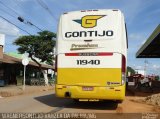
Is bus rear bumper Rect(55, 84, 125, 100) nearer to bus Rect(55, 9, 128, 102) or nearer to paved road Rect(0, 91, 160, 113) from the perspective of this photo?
bus Rect(55, 9, 128, 102)

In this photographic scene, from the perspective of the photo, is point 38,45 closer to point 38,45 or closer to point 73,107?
point 38,45

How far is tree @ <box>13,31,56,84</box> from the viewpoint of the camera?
135 feet

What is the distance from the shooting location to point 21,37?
136 feet

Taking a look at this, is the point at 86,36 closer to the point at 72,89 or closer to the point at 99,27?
the point at 99,27

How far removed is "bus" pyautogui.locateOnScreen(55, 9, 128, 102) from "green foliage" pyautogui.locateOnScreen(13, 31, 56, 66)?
88.4ft

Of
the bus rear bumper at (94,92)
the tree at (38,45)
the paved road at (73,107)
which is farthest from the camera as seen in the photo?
the tree at (38,45)

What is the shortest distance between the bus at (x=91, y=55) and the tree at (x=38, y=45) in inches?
1061

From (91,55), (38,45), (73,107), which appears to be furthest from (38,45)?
(91,55)

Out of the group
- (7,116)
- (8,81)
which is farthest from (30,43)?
(7,116)

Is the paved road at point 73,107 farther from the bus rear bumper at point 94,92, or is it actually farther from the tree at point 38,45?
the tree at point 38,45

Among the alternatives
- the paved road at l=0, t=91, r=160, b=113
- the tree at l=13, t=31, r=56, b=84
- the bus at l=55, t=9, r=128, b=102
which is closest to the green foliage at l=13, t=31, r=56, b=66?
the tree at l=13, t=31, r=56, b=84

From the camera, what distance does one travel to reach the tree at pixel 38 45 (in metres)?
41.1

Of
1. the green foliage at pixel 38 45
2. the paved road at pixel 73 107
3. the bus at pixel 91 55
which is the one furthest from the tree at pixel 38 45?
the bus at pixel 91 55

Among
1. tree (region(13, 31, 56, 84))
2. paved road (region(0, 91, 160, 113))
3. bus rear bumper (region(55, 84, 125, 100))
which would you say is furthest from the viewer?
tree (region(13, 31, 56, 84))
